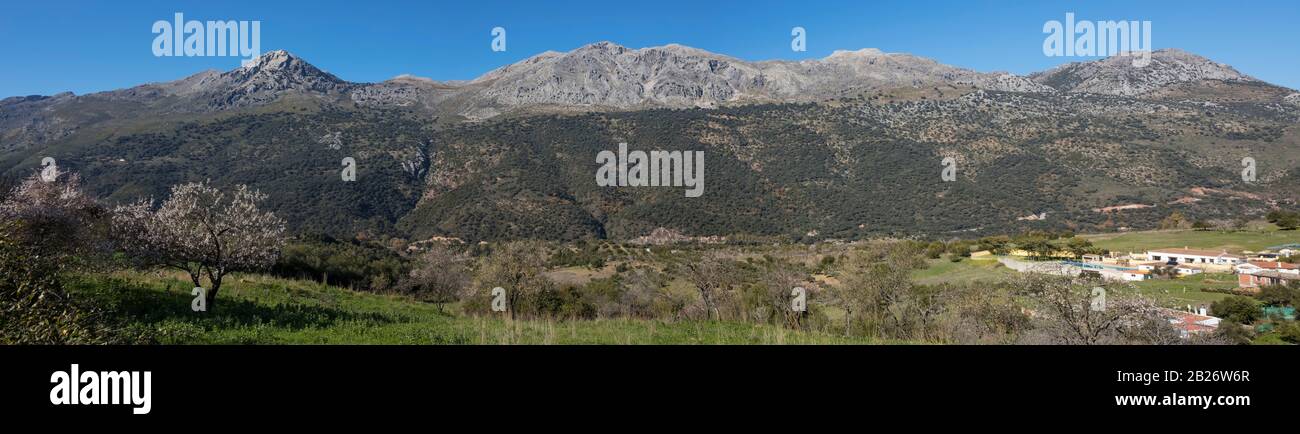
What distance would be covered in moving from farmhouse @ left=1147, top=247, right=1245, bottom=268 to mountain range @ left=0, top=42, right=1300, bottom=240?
40640mm

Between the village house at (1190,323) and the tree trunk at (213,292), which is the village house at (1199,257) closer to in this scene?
the village house at (1190,323)

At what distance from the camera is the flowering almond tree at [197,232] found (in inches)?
457

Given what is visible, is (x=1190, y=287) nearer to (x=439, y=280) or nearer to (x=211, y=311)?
(x=439, y=280)

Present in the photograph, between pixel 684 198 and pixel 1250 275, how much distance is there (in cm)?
7655

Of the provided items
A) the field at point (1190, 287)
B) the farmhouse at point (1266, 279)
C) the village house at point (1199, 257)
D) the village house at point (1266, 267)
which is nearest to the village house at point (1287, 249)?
the village house at point (1199, 257)

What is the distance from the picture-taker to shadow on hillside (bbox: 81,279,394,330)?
9805mm

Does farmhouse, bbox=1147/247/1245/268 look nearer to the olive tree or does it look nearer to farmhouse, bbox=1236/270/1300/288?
farmhouse, bbox=1236/270/1300/288

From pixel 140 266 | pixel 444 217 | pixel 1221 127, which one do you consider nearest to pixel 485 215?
pixel 444 217

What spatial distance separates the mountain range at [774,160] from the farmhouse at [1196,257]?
4064 cm

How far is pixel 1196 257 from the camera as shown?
120 feet

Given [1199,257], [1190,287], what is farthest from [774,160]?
[1190,287]

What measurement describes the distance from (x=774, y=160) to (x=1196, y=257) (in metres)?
80.4

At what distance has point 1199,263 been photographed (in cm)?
3628
